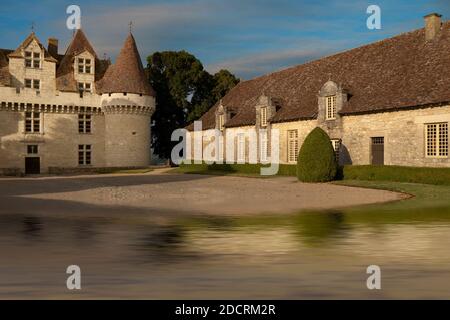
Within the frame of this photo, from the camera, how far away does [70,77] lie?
51625 millimetres

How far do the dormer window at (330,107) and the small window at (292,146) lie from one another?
13.3 feet

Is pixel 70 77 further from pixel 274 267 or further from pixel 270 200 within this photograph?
pixel 274 267

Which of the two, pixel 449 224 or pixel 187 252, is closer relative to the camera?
pixel 187 252

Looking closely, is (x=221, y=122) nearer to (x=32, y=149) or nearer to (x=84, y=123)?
(x=84, y=123)

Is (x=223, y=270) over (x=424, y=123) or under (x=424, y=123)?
under

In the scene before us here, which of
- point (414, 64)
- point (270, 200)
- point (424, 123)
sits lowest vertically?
point (270, 200)

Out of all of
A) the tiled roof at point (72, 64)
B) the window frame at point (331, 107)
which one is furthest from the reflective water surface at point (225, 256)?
the tiled roof at point (72, 64)

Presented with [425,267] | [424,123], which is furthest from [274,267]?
[424,123]

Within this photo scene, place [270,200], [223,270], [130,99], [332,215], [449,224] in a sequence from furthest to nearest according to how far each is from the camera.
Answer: [130,99] < [270,200] < [332,215] < [449,224] < [223,270]

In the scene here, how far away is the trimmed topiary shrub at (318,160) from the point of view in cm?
2888

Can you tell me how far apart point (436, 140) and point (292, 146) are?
1255cm

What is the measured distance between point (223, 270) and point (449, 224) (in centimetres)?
705

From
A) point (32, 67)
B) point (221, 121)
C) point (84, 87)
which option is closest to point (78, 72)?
point (84, 87)

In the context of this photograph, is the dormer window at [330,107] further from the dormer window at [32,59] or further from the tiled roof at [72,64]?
the dormer window at [32,59]
